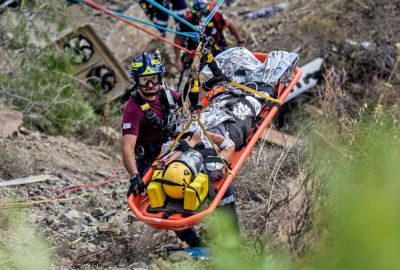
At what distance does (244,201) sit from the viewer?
605cm

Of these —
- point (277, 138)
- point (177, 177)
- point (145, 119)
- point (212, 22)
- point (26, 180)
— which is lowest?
point (277, 138)

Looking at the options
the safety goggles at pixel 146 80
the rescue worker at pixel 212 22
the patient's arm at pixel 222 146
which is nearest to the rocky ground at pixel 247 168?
the patient's arm at pixel 222 146

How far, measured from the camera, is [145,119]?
5395 millimetres

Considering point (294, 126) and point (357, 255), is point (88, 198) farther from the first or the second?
point (357, 255)

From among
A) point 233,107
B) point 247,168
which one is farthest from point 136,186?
point 247,168

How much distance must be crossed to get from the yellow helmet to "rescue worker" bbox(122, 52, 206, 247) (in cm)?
29

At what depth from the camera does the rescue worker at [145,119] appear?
521 centimetres

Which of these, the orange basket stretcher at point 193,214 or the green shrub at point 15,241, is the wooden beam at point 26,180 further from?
the orange basket stretcher at point 193,214

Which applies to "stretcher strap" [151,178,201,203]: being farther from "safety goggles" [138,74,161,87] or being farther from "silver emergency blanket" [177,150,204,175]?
"safety goggles" [138,74,161,87]

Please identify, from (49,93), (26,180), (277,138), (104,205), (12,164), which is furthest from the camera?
(49,93)

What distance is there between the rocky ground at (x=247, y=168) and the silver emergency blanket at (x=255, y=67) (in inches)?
24.6

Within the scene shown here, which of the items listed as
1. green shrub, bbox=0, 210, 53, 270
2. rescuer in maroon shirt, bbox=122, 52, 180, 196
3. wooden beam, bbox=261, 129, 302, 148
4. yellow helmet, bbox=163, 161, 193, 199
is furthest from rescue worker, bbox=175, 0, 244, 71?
yellow helmet, bbox=163, 161, 193, 199

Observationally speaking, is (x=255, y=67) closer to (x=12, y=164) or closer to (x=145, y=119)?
(x=145, y=119)

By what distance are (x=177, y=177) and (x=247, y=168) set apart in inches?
62.5
